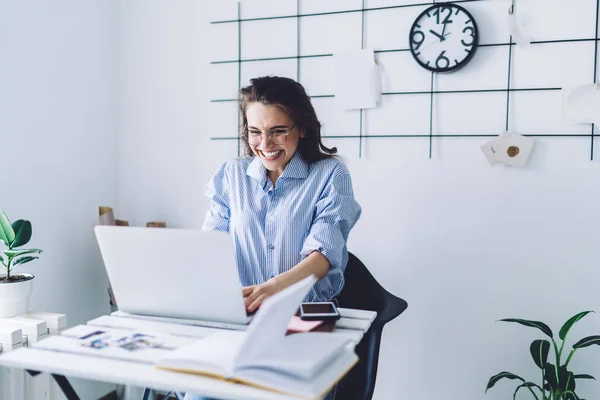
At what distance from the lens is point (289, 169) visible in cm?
175

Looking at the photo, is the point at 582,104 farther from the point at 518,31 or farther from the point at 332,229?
the point at 332,229

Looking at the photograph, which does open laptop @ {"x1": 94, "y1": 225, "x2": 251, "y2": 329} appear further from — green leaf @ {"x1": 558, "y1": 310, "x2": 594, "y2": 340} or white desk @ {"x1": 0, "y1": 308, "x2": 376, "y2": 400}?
green leaf @ {"x1": 558, "y1": 310, "x2": 594, "y2": 340}

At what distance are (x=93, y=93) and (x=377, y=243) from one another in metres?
1.39

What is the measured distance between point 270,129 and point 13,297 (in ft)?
3.10

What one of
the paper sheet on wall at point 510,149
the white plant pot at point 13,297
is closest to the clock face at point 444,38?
the paper sheet on wall at point 510,149

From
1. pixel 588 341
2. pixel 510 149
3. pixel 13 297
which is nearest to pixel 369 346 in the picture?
pixel 588 341

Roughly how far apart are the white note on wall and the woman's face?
0.56 m

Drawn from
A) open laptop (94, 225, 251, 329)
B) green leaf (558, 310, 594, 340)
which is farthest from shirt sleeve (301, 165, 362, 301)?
green leaf (558, 310, 594, 340)

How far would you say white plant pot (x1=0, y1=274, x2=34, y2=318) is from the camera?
1.71 m

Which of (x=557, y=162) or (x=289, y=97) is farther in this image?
(x=557, y=162)

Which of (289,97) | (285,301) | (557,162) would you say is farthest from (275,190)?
(557,162)

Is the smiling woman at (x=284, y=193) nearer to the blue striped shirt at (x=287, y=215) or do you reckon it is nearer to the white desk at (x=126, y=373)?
the blue striped shirt at (x=287, y=215)

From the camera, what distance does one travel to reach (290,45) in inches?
92.1

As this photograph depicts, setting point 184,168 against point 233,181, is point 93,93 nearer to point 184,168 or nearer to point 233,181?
point 184,168
